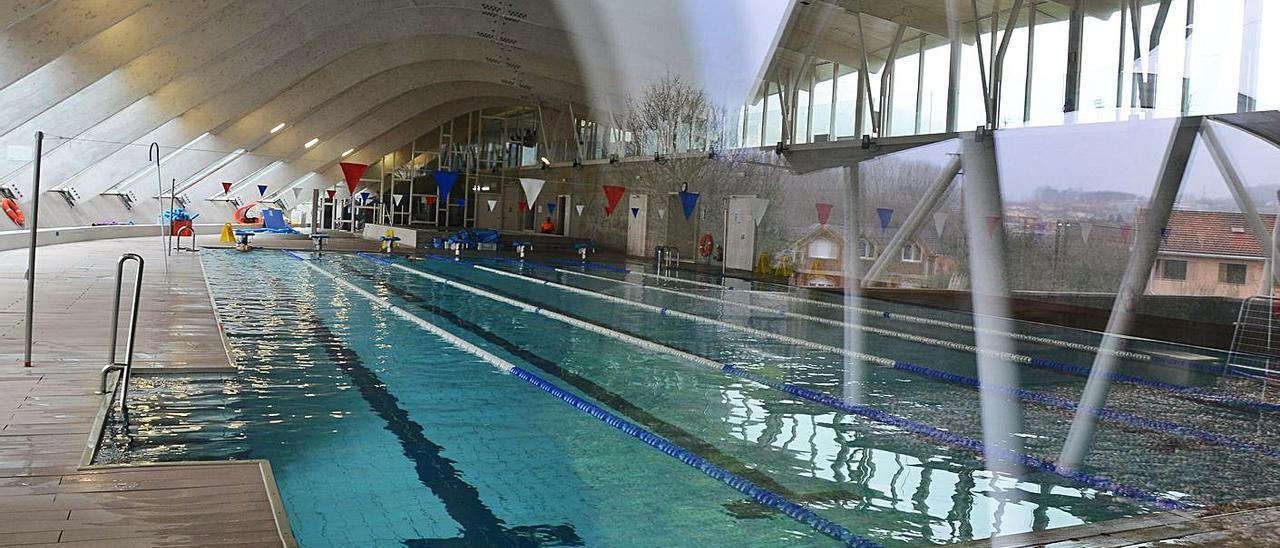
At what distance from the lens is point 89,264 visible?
1395cm

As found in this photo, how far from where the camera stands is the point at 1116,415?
628cm

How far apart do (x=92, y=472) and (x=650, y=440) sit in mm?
2528

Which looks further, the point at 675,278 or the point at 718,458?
the point at 675,278

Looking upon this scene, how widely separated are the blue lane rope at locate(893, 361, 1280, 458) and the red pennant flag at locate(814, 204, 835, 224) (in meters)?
7.66

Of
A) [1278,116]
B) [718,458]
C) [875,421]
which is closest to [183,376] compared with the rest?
[718,458]

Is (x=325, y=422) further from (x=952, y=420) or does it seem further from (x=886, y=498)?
(x=952, y=420)

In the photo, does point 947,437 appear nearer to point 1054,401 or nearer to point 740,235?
point 1054,401

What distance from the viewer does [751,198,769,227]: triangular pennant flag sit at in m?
18.7

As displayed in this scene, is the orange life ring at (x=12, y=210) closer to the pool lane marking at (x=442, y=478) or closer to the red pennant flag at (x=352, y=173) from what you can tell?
the red pennant flag at (x=352, y=173)

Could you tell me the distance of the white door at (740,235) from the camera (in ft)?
64.2

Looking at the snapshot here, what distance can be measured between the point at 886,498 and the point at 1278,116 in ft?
22.6

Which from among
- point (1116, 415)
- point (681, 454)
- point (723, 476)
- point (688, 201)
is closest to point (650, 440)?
point (681, 454)

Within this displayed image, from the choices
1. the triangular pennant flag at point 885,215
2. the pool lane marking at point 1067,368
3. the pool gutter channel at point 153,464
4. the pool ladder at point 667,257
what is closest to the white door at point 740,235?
the pool ladder at point 667,257

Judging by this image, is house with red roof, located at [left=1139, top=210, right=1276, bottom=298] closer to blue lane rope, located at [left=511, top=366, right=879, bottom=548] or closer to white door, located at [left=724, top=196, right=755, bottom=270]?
blue lane rope, located at [left=511, top=366, right=879, bottom=548]
